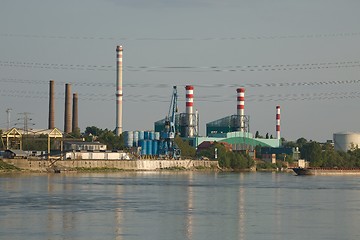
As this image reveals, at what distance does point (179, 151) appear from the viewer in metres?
132

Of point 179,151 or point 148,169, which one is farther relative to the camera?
point 179,151

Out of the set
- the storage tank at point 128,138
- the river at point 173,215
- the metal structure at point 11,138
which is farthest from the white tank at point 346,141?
the river at point 173,215

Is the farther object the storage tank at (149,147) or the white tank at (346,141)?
the white tank at (346,141)

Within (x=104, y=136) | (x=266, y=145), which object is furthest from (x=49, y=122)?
(x=266, y=145)

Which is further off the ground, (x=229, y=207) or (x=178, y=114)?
(x=178, y=114)

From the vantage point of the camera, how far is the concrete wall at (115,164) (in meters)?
97.4

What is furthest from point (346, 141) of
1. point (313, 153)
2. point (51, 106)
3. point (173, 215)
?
point (173, 215)

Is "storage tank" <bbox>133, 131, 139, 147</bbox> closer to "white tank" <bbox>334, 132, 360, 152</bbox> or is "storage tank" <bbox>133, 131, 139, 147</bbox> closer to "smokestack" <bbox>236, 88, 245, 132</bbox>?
"smokestack" <bbox>236, 88, 245, 132</bbox>

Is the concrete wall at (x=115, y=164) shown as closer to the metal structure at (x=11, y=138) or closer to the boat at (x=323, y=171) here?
the metal structure at (x=11, y=138)

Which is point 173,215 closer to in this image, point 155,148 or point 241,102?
point 155,148

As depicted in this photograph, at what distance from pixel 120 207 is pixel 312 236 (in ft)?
44.1

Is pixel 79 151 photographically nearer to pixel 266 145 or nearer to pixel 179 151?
pixel 179 151

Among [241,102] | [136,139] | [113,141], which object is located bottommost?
[113,141]

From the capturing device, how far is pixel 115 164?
4402 inches
